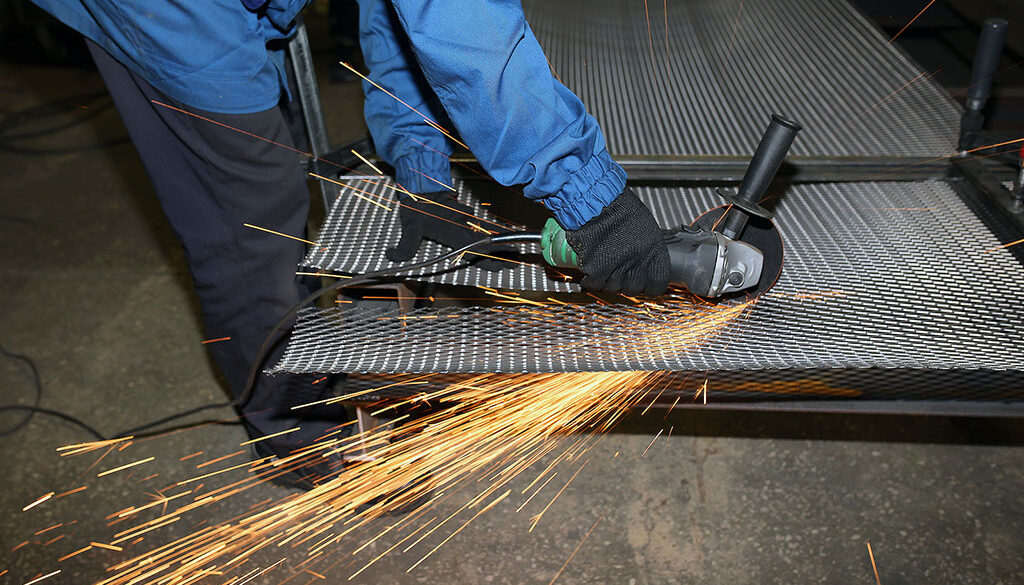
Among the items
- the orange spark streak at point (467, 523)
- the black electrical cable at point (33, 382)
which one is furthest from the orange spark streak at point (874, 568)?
the black electrical cable at point (33, 382)

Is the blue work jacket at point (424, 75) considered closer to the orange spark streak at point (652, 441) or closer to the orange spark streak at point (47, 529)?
the orange spark streak at point (652, 441)

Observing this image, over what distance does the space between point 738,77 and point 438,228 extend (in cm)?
148

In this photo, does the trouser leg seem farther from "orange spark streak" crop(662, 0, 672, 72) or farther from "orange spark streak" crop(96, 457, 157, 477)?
"orange spark streak" crop(662, 0, 672, 72)

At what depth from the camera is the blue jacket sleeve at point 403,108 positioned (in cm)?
184

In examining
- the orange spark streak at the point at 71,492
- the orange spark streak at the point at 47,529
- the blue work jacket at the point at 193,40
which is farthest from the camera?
the orange spark streak at the point at 71,492

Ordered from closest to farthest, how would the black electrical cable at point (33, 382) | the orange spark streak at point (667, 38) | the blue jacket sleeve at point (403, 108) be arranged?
1. the blue jacket sleeve at point (403, 108)
2. the black electrical cable at point (33, 382)
3. the orange spark streak at point (667, 38)

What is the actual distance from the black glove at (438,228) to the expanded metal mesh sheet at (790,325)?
105mm

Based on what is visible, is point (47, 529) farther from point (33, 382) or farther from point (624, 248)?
point (624, 248)

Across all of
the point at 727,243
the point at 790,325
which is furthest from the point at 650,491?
the point at 727,243

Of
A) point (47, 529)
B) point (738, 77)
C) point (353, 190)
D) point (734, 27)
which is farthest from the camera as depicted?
point (734, 27)

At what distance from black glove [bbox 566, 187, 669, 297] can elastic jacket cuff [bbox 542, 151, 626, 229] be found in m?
0.02

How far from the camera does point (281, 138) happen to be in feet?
5.94

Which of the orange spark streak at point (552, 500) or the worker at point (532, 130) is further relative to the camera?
the orange spark streak at point (552, 500)

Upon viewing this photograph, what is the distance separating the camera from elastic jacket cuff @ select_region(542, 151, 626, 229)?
1353 millimetres
